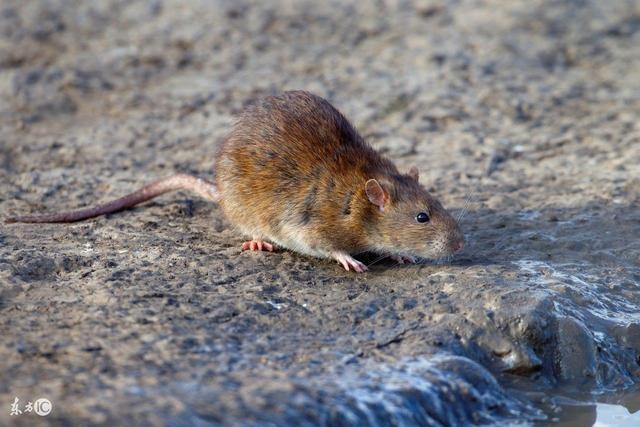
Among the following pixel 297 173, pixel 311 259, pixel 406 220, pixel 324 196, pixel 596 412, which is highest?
pixel 297 173

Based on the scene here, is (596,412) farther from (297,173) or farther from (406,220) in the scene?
(297,173)

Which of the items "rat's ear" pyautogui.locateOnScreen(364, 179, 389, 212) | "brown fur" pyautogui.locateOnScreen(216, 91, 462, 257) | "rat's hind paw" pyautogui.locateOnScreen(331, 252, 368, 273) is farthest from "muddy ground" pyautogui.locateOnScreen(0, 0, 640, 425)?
"rat's ear" pyautogui.locateOnScreen(364, 179, 389, 212)

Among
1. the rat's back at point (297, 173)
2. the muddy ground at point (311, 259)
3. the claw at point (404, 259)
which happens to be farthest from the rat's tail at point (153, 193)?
the claw at point (404, 259)

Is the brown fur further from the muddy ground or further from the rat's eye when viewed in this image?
the muddy ground

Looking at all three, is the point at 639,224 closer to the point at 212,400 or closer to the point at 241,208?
the point at 241,208

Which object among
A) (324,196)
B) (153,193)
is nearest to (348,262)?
(324,196)

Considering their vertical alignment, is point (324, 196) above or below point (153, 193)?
above

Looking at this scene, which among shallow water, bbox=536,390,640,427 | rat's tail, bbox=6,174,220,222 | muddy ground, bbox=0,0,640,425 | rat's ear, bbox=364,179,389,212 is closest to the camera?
muddy ground, bbox=0,0,640,425
